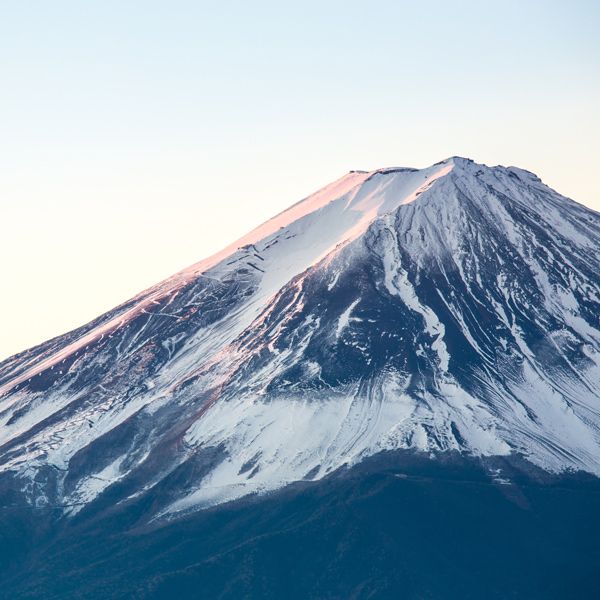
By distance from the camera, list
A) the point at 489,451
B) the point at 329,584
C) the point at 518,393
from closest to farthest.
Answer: the point at 329,584
the point at 489,451
the point at 518,393

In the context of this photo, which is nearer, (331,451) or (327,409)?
(331,451)

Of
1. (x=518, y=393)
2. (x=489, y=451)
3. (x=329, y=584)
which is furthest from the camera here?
(x=518, y=393)

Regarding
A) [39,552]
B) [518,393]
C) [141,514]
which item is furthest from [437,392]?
[39,552]

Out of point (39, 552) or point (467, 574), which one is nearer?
point (467, 574)

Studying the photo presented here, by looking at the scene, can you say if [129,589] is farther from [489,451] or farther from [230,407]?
[489,451]

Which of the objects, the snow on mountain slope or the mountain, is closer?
the mountain

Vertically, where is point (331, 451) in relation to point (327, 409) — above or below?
below

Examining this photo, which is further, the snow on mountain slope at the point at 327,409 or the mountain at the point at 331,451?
the snow on mountain slope at the point at 327,409

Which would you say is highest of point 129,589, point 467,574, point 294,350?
point 294,350

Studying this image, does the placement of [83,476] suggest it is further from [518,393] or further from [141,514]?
[518,393]

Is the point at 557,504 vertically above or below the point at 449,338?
below
